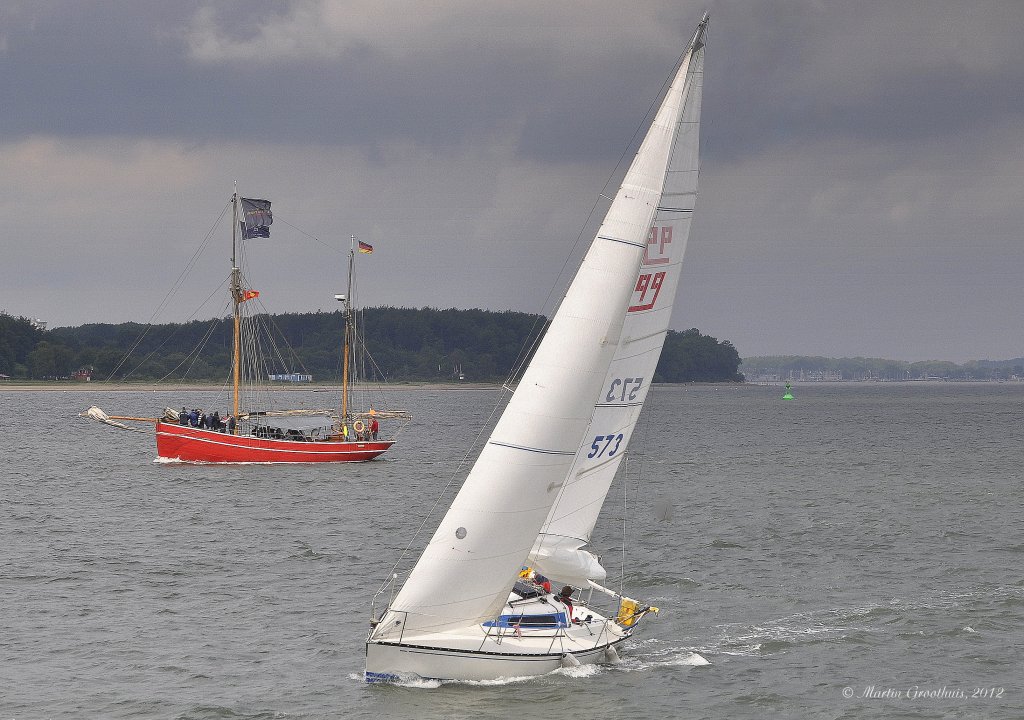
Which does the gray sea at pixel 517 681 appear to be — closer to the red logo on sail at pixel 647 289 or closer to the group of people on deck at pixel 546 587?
the group of people on deck at pixel 546 587

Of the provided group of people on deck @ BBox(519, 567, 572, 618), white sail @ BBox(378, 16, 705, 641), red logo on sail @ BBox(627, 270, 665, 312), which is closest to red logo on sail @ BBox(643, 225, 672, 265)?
red logo on sail @ BBox(627, 270, 665, 312)

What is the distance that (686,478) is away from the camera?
66125mm

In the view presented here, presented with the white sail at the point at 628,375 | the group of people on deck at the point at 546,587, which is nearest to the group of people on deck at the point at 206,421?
the group of people on deck at the point at 546,587

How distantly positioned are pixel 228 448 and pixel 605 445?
46.0 metres

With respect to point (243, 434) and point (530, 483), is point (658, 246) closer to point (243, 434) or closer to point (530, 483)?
point (530, 483)

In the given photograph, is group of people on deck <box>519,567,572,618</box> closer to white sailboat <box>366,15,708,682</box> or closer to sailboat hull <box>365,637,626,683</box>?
white sailboat <box>366,15,708,682</box>

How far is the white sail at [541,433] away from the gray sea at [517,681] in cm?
171

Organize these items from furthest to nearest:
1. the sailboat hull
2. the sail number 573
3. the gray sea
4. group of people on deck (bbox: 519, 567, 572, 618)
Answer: the sail number 573, group of people on deck (bbox: 519, 567, 572, 618), the gray sea, the sailboat hull

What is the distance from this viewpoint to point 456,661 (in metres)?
21.0

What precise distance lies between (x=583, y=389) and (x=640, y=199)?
3.60m

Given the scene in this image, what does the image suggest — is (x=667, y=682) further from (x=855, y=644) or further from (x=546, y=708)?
(x=855, y=644)

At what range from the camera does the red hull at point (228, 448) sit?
216ft

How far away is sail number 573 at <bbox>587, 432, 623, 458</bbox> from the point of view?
76.3 feet

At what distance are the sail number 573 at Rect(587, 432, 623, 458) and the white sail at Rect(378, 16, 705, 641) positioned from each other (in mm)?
1725
